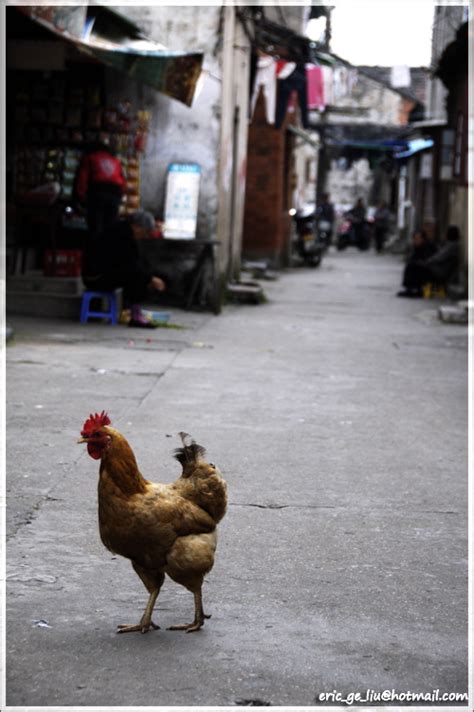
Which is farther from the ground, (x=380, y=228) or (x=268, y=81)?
(x=268, y=81)

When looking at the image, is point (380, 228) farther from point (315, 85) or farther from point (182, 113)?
point (182, 113)

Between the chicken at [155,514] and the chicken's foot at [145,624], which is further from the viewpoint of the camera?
the chicken's foot at [145,624]

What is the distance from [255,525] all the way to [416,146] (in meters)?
29.9

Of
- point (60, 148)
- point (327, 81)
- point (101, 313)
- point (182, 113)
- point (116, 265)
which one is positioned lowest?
point (101, 313)

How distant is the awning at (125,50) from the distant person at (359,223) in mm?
30460

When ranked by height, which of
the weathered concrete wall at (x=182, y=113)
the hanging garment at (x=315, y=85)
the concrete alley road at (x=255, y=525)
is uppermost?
the hanging garment at (x=315, y=85)

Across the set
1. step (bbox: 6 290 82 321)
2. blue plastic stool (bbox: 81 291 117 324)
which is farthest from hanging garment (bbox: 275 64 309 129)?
blue plastic stool (bbox: 81 291 117 324)

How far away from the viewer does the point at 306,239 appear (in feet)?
98.8

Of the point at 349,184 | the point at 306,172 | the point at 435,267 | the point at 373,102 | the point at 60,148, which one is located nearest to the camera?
the point at 60,148

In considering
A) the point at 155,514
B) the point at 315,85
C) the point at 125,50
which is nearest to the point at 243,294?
the point at 125,50

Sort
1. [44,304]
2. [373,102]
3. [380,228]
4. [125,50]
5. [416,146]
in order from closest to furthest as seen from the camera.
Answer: [125,50]
[44,304]
[416,146]
[380,228]
[373,102]

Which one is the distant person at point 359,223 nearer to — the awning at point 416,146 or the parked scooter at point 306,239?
the awning at point 416,146

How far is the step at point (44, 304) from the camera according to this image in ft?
44.7

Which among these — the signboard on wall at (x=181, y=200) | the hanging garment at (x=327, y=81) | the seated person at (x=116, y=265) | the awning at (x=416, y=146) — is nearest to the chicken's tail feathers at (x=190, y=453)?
the seated person at (x=116, y=265)
